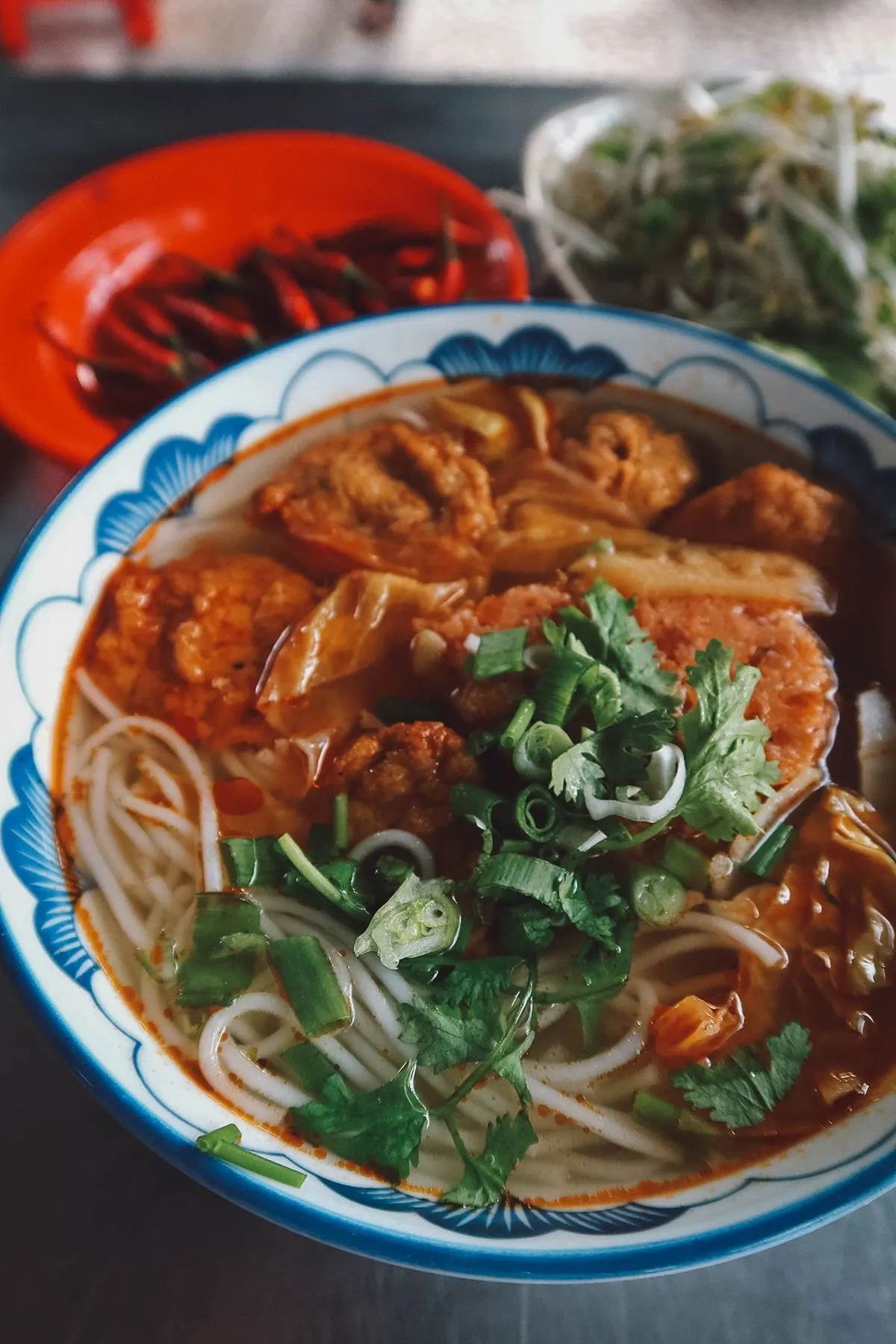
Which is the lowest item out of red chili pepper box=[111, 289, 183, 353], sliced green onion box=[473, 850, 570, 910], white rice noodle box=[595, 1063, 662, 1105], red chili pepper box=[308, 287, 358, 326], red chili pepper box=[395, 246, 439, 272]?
white rice noodle box=[595, 1063, 662, 1105]

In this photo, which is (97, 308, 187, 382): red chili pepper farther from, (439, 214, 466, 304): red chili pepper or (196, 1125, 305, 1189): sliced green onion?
(196, 1125, 305, 1189): sliced green onion

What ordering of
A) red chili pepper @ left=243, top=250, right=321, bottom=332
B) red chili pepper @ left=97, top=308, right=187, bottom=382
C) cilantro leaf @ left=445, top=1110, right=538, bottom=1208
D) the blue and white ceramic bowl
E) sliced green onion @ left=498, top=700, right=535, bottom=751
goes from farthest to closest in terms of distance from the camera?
red chili pepper @ left=243, top=250, right=321, bottom=332 → red chili pepper @ left=97, top=308, right=187, bottom=382 → sliced green onion @ left=498, top=700, right=535, bottom=751 → cilantro leaf @ left=445, top=1110, right=538, bottom=1208 → the blue and white ceramic bowl

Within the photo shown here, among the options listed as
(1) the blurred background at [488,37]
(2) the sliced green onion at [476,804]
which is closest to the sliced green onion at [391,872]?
(2) the sliced green onion at [476,804]

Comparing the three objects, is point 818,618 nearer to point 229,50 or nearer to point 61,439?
point 61,439

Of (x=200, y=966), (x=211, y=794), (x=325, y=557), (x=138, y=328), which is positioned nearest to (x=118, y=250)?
(x=138, y=328)

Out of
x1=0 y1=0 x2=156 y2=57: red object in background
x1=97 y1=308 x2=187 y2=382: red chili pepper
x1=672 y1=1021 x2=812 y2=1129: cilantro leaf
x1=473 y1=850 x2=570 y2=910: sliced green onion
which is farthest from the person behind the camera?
x1=0 y1=0 x2=156 y2=57: red object in background

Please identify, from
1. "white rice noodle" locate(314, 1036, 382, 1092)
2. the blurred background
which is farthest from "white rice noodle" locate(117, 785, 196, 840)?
the blurred background
